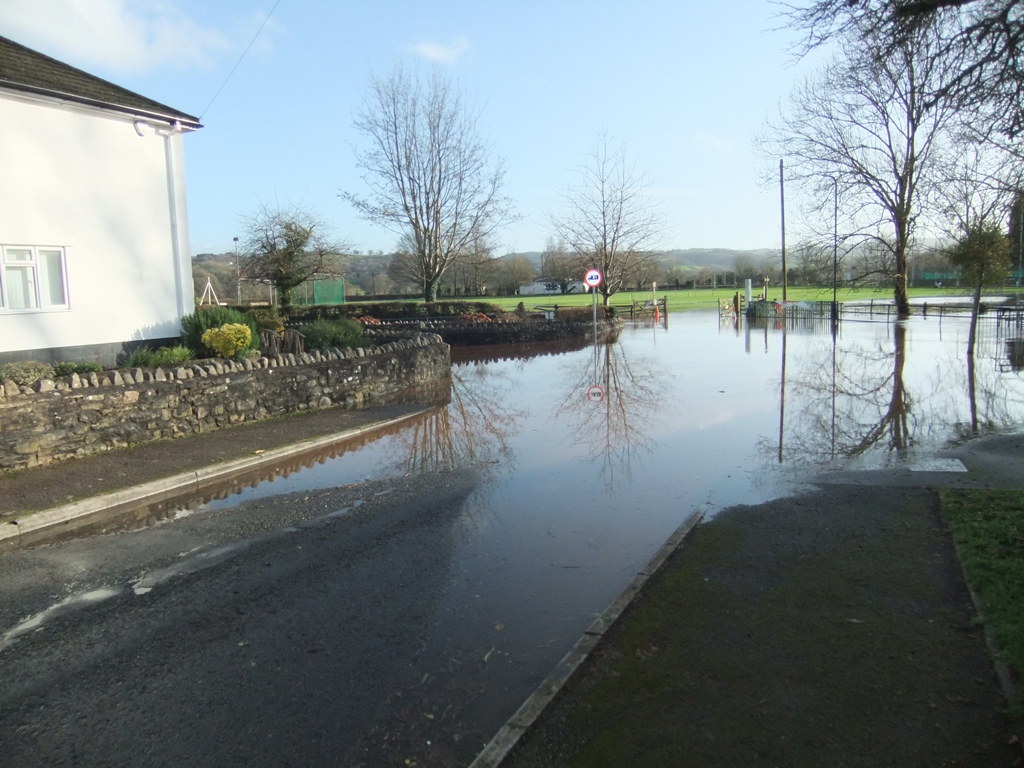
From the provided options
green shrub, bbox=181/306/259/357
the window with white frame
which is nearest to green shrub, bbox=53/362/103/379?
the window with white frame

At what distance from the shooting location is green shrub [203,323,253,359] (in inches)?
568

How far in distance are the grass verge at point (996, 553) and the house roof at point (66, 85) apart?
15.6 meters

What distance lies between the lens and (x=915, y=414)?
1251 cm

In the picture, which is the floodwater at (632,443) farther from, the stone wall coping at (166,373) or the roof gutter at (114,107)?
the roof gutter at (114,107)

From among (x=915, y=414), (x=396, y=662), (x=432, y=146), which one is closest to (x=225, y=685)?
(x=396, y=662)

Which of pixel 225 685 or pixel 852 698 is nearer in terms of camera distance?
pixel 852 698

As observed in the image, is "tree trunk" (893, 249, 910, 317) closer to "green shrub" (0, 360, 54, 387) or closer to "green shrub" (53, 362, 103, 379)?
"green shrub" (53, 362, 103, 379)

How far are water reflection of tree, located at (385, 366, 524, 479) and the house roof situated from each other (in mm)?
8661

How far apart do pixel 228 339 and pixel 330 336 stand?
4104 mm

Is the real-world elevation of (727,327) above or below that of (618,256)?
below

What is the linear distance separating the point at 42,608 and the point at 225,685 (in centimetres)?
217

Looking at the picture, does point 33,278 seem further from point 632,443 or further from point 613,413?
point 632,443

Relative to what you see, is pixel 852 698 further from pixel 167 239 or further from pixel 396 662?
pixel 167 239

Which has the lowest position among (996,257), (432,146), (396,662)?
(396,662)
